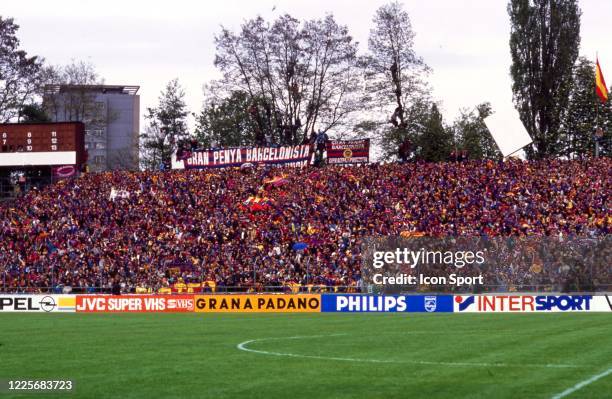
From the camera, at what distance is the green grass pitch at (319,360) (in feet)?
49.9

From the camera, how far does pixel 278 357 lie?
20.5 m

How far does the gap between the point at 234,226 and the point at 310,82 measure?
27.4 meters

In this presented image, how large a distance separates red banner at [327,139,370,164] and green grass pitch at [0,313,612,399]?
35600 mm

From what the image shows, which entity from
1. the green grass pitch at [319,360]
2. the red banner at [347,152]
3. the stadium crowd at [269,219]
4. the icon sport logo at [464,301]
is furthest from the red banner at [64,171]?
Answer: the green grass pitch at [319,360]

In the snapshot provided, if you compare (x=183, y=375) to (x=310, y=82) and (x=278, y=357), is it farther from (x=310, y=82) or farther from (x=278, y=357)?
(x=310, y=82)

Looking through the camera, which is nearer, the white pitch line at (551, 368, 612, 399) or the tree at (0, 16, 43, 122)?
the white pitch line at (551, 368, 612, 399)

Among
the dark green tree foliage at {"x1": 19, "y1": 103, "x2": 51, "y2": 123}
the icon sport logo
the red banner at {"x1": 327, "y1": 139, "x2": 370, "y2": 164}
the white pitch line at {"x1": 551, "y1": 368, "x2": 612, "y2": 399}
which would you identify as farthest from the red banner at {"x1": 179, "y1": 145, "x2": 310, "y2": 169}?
the white pitch line at {"x1": 551, "y1": 368, "x2": 612, "y2": 399}

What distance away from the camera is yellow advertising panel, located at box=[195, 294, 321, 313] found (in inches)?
1928

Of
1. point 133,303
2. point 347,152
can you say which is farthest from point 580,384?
point 347,152

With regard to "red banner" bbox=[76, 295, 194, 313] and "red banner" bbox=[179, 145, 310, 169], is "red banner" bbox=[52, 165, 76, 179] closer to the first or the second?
"red banner" bbox=[179, 145, 310, 169]

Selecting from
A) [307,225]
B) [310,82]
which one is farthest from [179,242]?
[310,82]

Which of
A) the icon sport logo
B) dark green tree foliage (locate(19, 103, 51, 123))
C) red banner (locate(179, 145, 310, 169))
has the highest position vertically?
dark green tree foliage (locate(19, 103, 51, 123))

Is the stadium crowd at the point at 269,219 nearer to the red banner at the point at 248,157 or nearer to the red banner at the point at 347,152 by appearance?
the red banner at the point at 248,157

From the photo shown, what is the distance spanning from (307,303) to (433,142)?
40.7 metres
